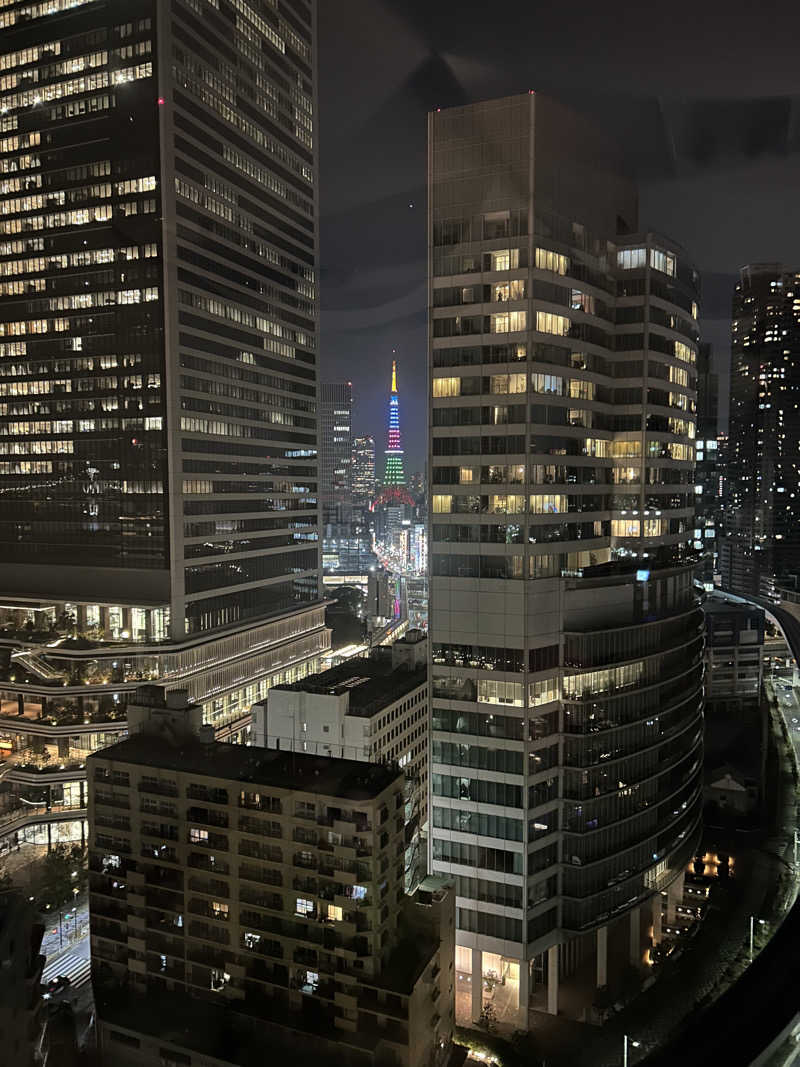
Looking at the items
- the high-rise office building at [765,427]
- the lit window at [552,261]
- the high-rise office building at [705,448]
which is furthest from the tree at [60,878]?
the high-rise office building at [765,427]

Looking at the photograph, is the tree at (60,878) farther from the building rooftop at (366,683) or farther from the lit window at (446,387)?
the lit window at (446,387)

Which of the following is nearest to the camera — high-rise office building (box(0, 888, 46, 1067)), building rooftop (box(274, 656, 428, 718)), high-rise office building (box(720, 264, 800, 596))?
high-rise office building (box(0, 888, 46, 1067))

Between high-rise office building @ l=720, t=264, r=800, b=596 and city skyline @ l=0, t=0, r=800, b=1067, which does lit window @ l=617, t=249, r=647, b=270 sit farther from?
high-rise office building @ l=720, t=264, r=800, b=596

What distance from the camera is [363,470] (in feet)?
542

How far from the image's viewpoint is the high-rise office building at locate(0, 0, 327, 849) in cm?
4084

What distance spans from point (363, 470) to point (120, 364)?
123219mm

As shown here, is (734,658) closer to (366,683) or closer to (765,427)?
(366,683)

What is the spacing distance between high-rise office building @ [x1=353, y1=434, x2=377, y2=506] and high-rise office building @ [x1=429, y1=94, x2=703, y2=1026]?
126022 millimetres

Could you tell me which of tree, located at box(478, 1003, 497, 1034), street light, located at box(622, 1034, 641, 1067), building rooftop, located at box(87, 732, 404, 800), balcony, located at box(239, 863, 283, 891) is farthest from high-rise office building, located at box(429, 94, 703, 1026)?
balcony, located at box(239, 863, 283, 891)

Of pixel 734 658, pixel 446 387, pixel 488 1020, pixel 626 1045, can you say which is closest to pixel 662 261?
pixel 446 387

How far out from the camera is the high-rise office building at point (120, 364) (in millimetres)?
40844

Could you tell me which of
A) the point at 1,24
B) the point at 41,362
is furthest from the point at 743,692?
the point at 1,24

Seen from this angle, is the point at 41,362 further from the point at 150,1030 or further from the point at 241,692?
the point at 150,1030

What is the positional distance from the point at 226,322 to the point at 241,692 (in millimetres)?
22871
